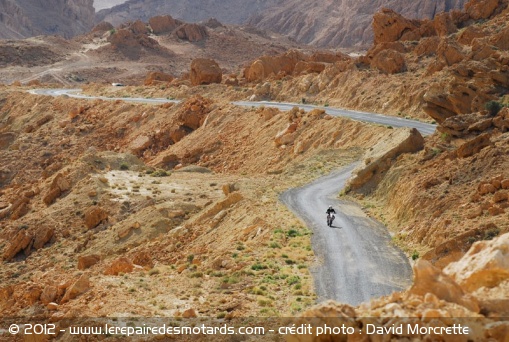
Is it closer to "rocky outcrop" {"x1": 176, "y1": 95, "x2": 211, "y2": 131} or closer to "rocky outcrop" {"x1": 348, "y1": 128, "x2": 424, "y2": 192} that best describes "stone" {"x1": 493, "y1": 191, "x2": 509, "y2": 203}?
"rocky outcrop" {"x1": 348, "y1": 128, "x2": 424, "y2": 192}

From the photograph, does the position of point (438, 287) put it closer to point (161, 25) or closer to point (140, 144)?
point (140, 144)

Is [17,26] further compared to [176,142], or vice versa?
[17,26]

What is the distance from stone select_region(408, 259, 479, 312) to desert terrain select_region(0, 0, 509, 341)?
0.07 feet

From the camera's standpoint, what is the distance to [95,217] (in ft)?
91.6

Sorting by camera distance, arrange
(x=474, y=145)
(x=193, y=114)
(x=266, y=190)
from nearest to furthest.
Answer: (x=474, y=145) < (x=266, y=190) < (x=193, y=114)

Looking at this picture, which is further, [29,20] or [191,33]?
[29,20]

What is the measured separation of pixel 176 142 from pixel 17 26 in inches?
5828

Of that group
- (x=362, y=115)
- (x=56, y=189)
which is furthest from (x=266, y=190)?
(x=362, y=115)

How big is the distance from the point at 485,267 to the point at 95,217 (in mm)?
22060

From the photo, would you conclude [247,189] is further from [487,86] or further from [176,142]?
[176,142]

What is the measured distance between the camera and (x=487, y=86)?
27953 mm

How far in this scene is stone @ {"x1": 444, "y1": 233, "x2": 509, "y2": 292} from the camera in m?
8.76

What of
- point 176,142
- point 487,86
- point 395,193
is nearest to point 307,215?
point 395,193

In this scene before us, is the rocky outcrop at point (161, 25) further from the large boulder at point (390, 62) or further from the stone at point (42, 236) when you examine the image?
the stone at point (42, 236)
